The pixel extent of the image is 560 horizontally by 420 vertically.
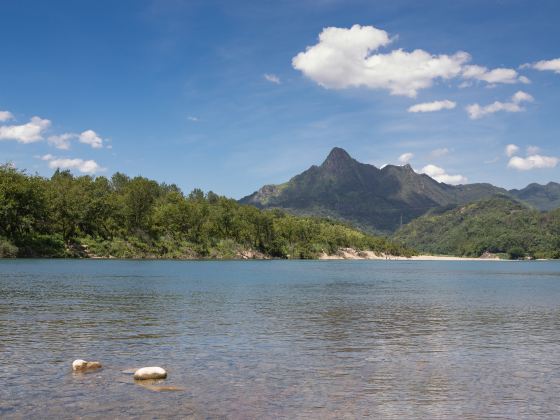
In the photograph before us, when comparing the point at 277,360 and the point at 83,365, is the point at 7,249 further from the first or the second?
the point at 277,360

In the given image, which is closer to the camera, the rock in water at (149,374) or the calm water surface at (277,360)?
the calm water surface at (277,360)

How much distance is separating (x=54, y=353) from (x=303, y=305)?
2967cm

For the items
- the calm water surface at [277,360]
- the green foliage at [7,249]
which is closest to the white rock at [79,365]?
the calm water surface at [277,360]

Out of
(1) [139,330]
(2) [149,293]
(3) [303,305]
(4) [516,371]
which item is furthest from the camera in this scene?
(2) [149,293]

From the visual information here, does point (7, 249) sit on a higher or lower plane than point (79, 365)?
higher

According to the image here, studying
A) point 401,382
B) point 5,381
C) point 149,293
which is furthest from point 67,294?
point 401,382

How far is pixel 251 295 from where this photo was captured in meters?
60.9

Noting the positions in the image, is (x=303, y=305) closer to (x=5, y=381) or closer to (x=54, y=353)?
(x=54, y=353)

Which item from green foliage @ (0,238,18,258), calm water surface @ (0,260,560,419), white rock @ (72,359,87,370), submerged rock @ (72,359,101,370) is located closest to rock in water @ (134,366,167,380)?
calm water surface @ (0,260,560,419)

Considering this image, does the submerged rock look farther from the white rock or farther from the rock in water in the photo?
the rock in water

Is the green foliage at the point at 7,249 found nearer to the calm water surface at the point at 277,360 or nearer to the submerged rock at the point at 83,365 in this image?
the calm water surface at the point at 277,360

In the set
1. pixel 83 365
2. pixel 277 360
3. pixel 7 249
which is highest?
pixel 7 249

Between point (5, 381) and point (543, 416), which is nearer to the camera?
point (543, 416)

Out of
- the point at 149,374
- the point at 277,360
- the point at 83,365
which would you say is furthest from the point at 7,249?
the point at 149,374
